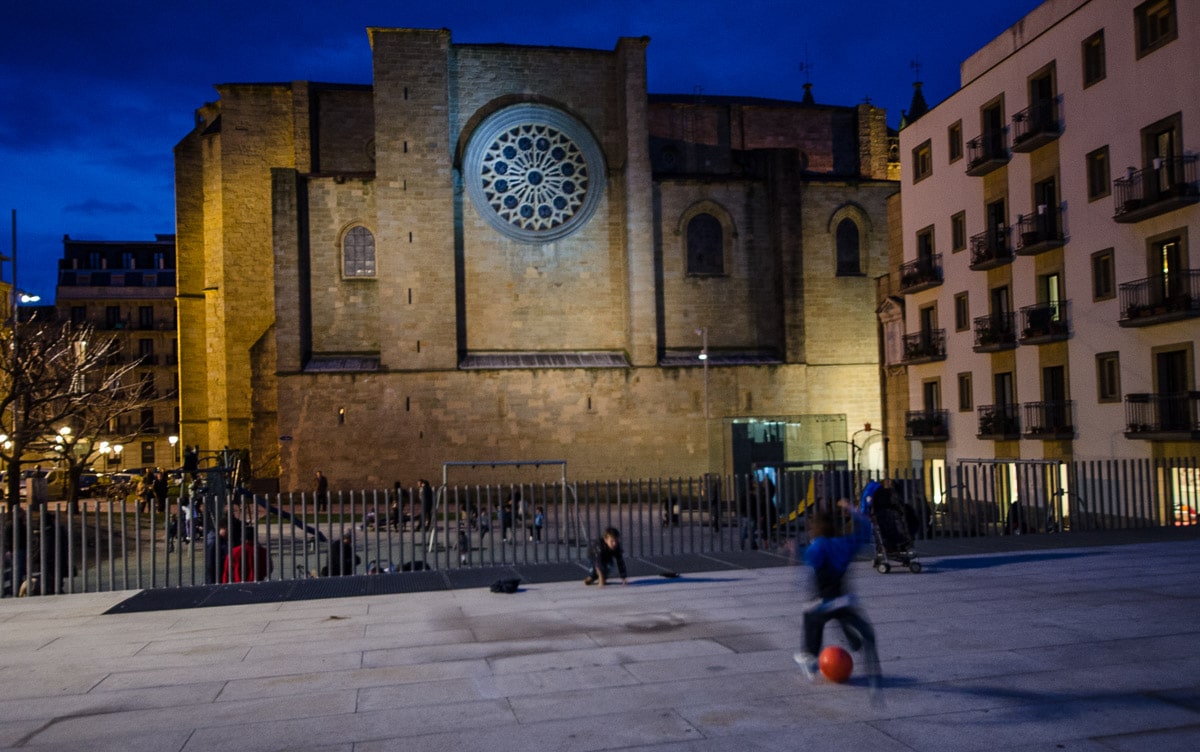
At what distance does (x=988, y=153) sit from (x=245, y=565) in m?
20.5

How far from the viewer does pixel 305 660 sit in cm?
912

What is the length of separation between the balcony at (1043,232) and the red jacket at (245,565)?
18.8 metres

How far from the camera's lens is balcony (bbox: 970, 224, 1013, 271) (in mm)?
25516

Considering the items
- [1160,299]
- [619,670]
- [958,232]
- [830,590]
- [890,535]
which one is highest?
[958,232]

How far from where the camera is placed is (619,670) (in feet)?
27.5

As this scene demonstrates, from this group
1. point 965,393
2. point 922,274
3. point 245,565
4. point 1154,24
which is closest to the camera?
point 245,565

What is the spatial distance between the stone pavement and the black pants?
0.28m

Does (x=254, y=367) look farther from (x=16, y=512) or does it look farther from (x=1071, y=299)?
(x=1071, y=299)

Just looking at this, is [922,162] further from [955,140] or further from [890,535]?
[890,535]

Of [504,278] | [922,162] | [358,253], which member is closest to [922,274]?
[922,162]

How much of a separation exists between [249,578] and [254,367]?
2235 cm

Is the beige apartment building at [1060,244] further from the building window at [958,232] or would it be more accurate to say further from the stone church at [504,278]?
the stone church at [504,278]

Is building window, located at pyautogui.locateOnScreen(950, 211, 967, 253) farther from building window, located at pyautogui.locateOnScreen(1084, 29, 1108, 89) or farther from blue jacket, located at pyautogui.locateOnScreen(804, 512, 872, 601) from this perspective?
blue jacket, located at pyautogui.locateOnScreen(804, 512, 872, 601)

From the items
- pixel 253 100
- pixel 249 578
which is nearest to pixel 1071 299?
pixel 249 578
